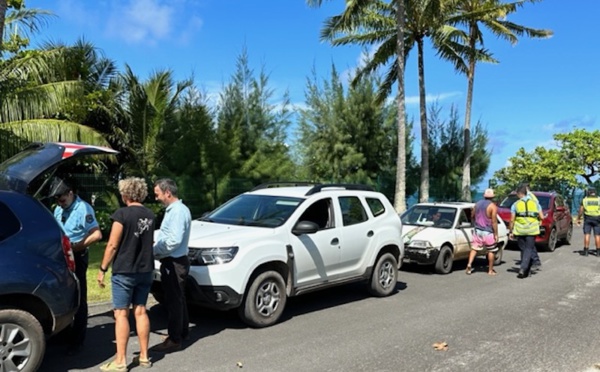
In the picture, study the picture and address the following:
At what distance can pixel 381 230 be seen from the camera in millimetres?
8359

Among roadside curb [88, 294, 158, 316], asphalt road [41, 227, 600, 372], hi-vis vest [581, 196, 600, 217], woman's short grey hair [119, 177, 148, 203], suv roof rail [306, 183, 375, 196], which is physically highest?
suv roof rail [306, 183, 375, 196]

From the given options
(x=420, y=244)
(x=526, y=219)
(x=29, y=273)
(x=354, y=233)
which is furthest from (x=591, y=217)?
(x=29, y=273)

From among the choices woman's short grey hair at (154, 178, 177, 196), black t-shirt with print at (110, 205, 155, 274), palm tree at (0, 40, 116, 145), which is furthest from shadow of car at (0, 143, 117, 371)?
palm tree at (0, 40, 116, 145)

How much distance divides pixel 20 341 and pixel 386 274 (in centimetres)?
549

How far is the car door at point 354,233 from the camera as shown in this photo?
7.70 m

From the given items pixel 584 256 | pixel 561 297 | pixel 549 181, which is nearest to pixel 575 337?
pixel 561 297

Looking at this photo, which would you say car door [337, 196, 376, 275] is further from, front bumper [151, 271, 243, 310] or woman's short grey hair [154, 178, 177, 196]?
woman's short grey hair [154, 178, 177, 196]

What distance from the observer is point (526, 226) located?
10656mm

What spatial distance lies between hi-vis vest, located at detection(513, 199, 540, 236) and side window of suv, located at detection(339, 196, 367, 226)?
4.26m

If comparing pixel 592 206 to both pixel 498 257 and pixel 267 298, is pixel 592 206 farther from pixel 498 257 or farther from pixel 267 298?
pixel 267 298

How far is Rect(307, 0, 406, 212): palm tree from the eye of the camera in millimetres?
18516

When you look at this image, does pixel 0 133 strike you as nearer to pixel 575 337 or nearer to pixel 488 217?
pixel 488 217

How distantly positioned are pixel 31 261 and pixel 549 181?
30.6 meters

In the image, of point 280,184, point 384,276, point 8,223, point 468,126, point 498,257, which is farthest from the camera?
point 468,126
